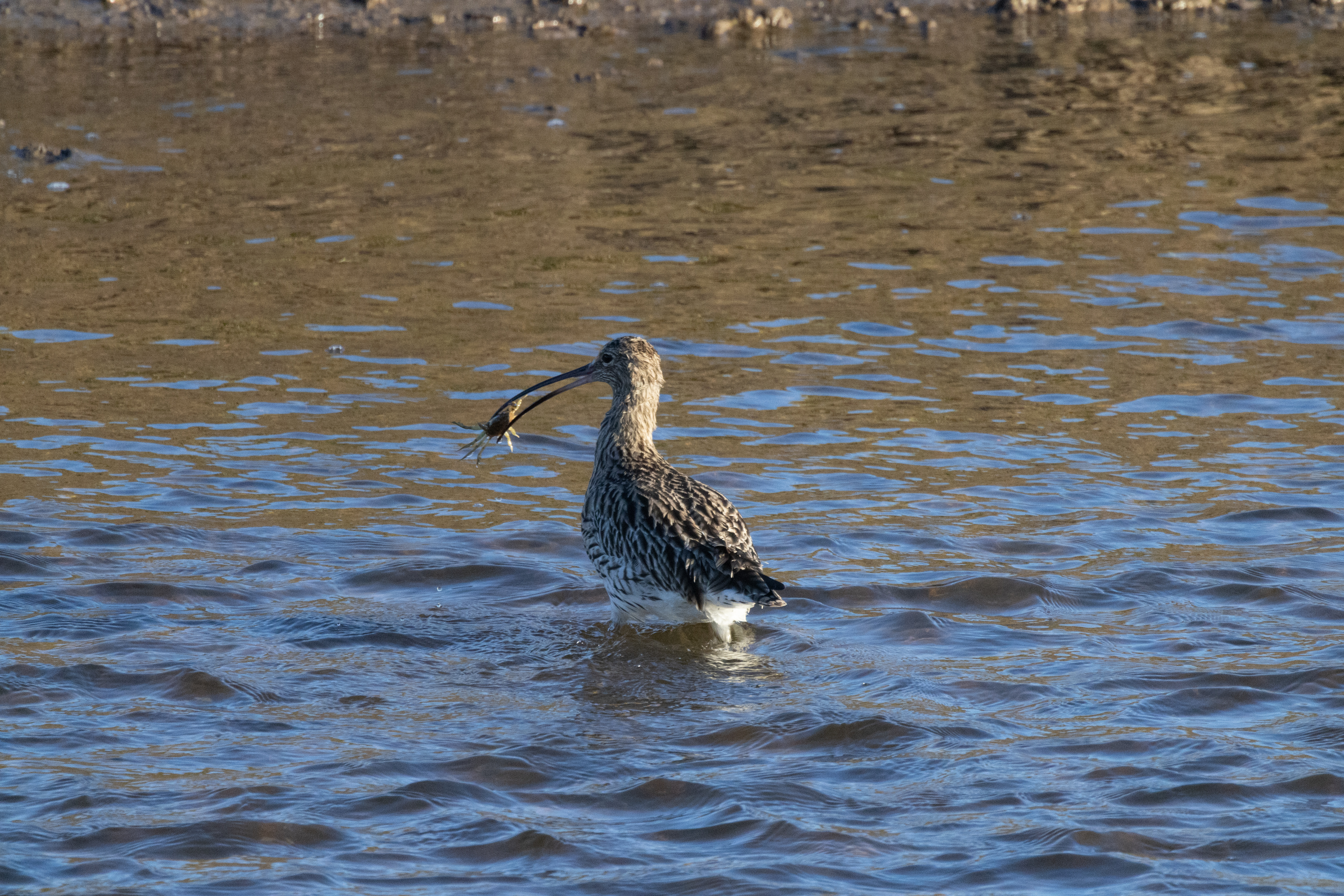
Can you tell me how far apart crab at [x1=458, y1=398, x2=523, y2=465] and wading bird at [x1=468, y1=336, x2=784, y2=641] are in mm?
102

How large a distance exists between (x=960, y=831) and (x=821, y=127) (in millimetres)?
13266

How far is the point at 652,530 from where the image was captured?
7430mm

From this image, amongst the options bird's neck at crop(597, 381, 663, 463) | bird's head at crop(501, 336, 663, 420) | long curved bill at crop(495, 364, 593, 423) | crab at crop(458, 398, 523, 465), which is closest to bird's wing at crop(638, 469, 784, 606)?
bird's neck at crop(597, 381, 663, 463)

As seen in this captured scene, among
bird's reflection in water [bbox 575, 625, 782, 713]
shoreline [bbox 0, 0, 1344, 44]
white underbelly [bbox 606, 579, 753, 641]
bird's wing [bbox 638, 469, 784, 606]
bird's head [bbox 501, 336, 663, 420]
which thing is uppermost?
shoreline [bbox 0, 0, 1344, 44]

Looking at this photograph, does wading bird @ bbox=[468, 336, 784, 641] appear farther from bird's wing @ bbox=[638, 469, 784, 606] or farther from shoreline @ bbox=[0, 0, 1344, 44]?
shoreline @ bbox=[0, 0, 1344, 44]

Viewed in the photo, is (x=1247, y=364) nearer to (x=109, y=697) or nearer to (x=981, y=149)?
(x=981, y=149)

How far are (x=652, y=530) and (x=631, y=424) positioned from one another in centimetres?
111

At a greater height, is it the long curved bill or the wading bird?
the long curved bill

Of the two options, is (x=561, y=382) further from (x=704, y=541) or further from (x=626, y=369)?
(x=704, y=541)

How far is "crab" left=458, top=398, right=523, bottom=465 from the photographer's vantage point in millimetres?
8664

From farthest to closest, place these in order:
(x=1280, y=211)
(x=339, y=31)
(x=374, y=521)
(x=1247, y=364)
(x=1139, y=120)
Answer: (x=339, y=31) → (x=1139, y=120) → (x=1280, y=211) → (x=1247, y=364) → (x=374, y=521)

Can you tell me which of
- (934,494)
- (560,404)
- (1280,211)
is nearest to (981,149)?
(1280,211)

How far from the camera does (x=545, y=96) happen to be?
1944 centimetres

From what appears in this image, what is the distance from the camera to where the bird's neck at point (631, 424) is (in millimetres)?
8383
